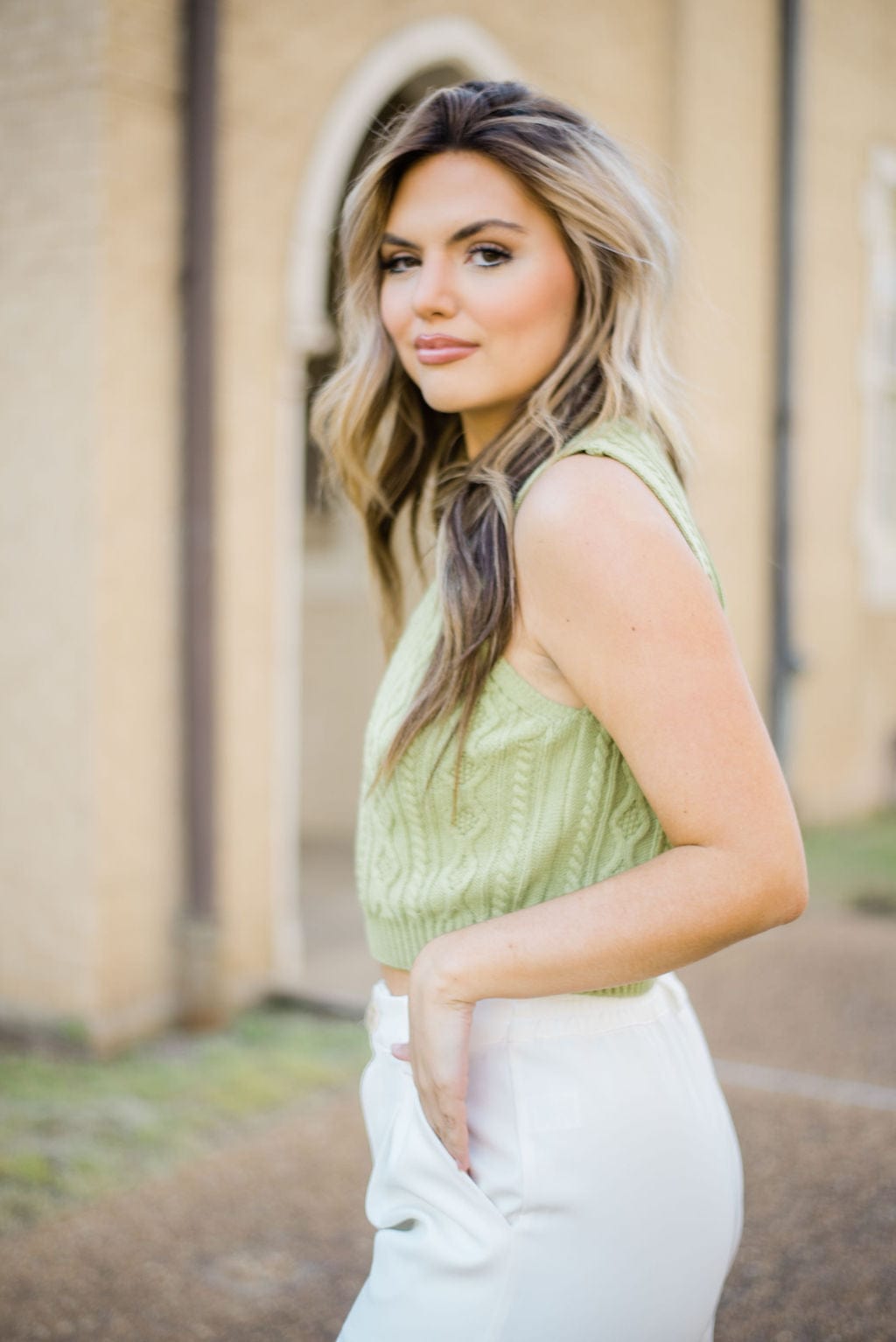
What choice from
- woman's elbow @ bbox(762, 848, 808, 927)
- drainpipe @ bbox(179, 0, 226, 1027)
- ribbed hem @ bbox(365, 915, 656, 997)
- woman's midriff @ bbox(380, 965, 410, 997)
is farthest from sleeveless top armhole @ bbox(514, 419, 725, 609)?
drainpipe @ bbox(179, 0, 226, 1027)

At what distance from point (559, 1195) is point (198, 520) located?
3.58 m

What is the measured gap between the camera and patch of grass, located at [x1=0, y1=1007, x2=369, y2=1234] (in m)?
3.42

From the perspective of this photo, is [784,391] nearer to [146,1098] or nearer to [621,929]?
[146,1098]

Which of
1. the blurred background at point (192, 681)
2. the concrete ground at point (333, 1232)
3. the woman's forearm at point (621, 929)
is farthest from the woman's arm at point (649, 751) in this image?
the blurred background at point (192, 681)

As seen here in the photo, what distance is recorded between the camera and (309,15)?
4.80 m

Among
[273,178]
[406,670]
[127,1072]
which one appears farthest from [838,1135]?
[273,178]

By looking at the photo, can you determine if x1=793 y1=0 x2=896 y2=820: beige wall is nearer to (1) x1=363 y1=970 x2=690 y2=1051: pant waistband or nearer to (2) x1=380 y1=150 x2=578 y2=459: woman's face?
(2) x1=380 y1=150 x2=578 y2=459: woman's face

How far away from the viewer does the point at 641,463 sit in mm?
1216

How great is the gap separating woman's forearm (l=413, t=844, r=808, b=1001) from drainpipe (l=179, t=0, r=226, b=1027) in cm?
342

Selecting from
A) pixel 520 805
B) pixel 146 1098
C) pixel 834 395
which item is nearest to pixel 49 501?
pixel 146 1098

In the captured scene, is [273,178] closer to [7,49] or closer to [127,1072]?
[7,49]

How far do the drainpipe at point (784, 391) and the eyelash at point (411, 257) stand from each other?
698 centimetres

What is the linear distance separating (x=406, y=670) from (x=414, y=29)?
456 centimetres

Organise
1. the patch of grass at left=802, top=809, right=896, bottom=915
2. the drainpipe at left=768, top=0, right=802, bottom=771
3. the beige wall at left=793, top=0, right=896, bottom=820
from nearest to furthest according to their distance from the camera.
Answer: the patch of grass at left=802, top=809, right=896, bottom=915
the drainpipe at left=768, top=0, right=802, bottom=771
the beige wall at left=793, top=0, right=896, bottom=820
